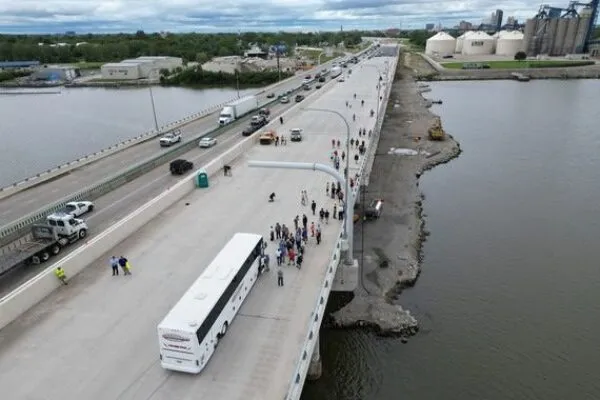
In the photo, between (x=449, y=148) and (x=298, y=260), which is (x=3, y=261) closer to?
(x=298, y=260)

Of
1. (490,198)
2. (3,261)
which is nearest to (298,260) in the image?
(3,261)

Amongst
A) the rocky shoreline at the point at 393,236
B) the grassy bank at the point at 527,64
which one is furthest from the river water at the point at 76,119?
the grassy bank at the point at 527,64

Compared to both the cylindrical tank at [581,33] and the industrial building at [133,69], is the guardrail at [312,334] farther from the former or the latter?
the cylindrical tank at [581,33]

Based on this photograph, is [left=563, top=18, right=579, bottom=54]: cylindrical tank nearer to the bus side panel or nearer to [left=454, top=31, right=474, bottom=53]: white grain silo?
[left=454, top=31, right=474, bottom=53]: white grain silo

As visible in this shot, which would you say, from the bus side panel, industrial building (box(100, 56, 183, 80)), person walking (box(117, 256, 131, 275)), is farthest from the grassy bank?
the bus side panel

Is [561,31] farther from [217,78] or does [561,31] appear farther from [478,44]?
[217,78]

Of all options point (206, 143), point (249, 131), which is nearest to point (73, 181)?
point (206, 143)
